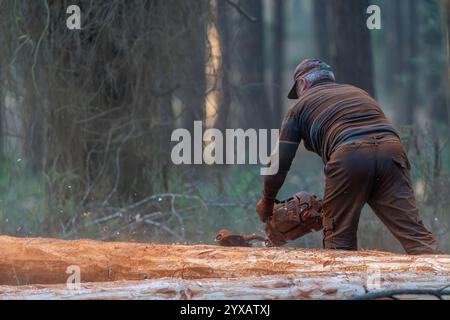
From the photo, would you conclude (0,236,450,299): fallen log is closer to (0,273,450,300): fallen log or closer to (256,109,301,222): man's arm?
(0,273,450,300): fallen log

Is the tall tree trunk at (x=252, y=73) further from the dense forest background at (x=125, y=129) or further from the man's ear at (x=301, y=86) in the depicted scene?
the man's ear at (x=301, y=86)

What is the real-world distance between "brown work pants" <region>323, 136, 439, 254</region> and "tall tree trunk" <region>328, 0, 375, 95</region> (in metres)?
7.46

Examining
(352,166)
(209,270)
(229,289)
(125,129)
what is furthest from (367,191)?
(125,129)

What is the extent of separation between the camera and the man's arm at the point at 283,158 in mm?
7720

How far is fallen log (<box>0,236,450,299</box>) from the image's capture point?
577 cm

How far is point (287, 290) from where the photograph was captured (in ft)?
18.9

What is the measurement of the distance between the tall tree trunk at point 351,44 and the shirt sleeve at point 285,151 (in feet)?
23.6

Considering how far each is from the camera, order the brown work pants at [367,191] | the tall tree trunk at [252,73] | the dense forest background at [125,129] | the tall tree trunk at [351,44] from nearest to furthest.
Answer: the brown work pants at [367,191] → the dense forest background at [125,129] → the tall tree trunk at [252,73] → the tall tree trunk at [351,44]

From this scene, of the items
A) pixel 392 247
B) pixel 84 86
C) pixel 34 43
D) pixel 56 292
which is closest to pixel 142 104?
pixel 84 86

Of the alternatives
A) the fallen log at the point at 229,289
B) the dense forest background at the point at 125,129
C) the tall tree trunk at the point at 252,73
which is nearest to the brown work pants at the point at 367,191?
the fallen log at the point at 229,289

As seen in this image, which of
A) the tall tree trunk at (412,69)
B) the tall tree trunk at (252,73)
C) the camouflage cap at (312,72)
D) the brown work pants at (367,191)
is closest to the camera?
the brown work pants at (367,191)

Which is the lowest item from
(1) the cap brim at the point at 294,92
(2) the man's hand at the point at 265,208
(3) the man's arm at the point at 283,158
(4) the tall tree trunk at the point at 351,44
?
(2) the man's hand at the point at 265,208

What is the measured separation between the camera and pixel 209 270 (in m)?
6.87
